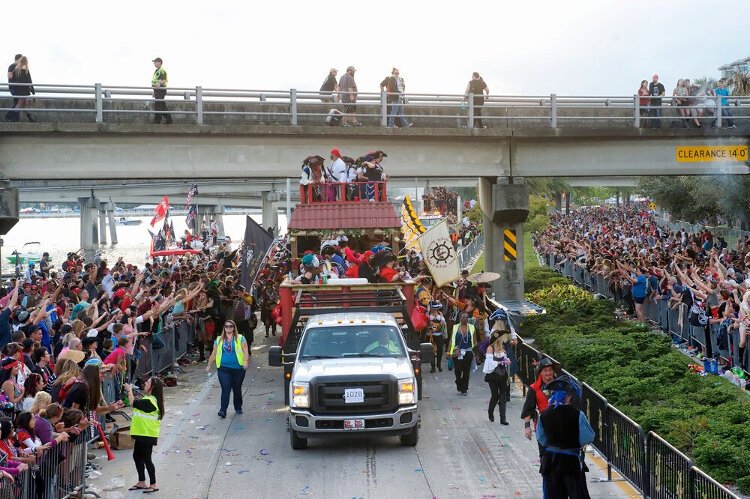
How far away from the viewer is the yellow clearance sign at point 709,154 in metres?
30.7

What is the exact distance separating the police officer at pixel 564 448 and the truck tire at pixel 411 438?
4.36m

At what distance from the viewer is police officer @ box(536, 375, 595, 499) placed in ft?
34.2

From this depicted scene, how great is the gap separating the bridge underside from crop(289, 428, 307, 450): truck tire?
13.7 m

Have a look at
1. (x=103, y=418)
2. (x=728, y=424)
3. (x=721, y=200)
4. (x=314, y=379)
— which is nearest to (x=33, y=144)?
(x=103, y=418)

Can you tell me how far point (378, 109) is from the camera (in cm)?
3031

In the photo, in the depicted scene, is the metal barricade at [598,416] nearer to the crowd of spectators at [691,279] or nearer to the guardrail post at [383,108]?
the crowd of spectators at [691,279]

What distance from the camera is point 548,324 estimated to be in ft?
79.9

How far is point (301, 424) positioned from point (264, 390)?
240 inches

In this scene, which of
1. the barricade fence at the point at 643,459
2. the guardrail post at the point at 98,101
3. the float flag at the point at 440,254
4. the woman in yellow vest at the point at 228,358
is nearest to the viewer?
the barricade fence at the point at 643,459

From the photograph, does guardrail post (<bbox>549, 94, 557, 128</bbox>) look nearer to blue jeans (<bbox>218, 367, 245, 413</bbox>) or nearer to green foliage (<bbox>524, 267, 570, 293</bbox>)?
green foliage (<bbox>524, 267, 570, 293</bbox>)

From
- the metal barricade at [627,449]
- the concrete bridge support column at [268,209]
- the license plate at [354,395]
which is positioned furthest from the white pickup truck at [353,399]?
the concrete bridge support column at [268,209]

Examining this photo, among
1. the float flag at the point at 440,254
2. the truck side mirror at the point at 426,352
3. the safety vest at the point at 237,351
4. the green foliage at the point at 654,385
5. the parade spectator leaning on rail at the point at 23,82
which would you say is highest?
the parade spectator leaning on rail at the point at 23,82

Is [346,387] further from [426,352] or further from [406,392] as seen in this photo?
[426,352]

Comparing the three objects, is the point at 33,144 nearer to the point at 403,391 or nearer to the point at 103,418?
the point at 103,418
